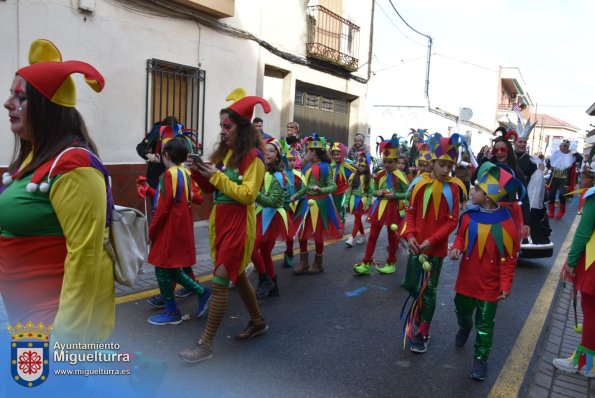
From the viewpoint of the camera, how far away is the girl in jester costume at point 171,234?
4738 millimetres

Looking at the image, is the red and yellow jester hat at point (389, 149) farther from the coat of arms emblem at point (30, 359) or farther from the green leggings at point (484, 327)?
the coat of arms emblem at point (30, 359)

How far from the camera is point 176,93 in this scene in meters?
9.51

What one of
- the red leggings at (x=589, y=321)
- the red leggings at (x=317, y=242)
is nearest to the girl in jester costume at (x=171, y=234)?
the red leggings at (x=317, y=242)

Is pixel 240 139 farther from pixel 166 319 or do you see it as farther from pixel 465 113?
pixel 465 113

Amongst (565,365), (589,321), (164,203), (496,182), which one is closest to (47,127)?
(164,203)

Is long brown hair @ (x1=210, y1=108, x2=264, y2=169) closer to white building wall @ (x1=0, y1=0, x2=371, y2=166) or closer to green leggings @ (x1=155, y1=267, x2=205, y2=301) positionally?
green leggings @ (x1=155, y1=267, x2=205, y2=301)

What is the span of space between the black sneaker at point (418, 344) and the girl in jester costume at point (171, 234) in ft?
6.97

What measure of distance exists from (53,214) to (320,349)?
2.88m

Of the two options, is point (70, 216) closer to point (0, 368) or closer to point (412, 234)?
point (0, 368)

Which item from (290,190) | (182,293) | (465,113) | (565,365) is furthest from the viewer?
(465,113)

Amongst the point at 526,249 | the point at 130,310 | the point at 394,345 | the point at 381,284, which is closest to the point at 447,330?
the point at 394,345

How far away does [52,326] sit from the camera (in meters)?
2.05

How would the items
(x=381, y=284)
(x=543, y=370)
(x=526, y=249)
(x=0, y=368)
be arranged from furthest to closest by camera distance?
1. (x=526, y=249)
2. (x=381, y=284)
3. (x=543, y=370)
4. (x=0, y=368)

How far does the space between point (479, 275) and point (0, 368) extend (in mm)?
3332
